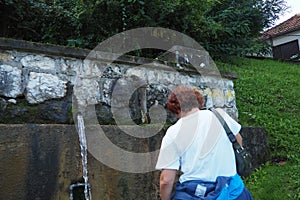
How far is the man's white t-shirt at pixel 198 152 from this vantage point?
1.84m

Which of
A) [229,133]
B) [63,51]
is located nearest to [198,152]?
[229,133]

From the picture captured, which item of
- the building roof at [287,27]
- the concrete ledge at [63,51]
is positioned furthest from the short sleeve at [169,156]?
the building roof at [287,27]

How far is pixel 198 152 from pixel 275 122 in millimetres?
3424

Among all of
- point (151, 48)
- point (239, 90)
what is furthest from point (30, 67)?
point (239, 90)

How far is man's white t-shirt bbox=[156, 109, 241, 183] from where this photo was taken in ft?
6.05

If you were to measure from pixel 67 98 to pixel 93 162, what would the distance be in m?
0.68

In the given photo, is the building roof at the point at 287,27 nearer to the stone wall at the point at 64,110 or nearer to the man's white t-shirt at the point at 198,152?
the stone wall at the point at 64,110

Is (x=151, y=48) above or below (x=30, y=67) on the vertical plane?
above

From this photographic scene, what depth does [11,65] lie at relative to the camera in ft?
7.97

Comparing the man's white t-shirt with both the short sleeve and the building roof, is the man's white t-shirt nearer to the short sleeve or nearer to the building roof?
the short sleeve

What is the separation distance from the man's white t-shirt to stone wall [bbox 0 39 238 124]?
3.54 ft

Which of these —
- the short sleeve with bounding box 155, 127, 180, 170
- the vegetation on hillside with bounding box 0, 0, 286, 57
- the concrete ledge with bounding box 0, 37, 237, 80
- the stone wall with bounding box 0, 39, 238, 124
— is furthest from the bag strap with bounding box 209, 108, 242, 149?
the vegetation on hillside with bounding box 0, 0, 286, 57

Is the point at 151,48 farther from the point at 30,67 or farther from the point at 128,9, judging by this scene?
the point at 30,67

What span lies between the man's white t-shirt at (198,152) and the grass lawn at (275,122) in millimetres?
1544
